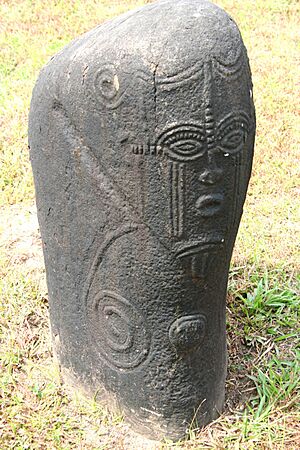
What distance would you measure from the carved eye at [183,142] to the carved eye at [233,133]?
0.20 ft

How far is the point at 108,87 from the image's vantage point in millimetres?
1660

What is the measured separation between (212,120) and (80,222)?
0.58 meters

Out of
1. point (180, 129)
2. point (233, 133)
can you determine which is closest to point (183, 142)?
point (180, 129)

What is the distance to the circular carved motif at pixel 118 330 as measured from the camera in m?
1.96

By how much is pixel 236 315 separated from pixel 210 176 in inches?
47.2

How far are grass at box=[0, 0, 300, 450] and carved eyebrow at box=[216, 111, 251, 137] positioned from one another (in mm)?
1104

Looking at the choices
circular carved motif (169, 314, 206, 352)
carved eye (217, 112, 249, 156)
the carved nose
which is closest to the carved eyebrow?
carved eye (217, 112, 249, 156)

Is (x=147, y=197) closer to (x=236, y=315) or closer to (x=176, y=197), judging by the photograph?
(x=176, y=197)

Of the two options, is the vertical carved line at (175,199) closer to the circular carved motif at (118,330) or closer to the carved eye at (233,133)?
the carved eye at (233,133)

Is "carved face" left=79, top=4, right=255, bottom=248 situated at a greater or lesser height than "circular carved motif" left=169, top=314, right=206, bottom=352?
greater

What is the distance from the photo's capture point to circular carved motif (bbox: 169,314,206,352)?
191cm

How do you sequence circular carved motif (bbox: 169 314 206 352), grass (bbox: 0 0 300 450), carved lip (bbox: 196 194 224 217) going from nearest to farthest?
carved lip (bbox: 196 194 224 217), circular carved motif (bbox: 169 314 206 352), grass (bbox: 0 0 300 450)

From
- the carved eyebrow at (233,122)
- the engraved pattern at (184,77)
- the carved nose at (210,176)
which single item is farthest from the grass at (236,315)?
the engraved pattern at (184,77)

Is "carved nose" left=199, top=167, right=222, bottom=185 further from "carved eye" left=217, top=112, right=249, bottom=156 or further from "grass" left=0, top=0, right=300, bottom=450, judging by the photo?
"grass" left=0, top=0, right=300, bottom=450
